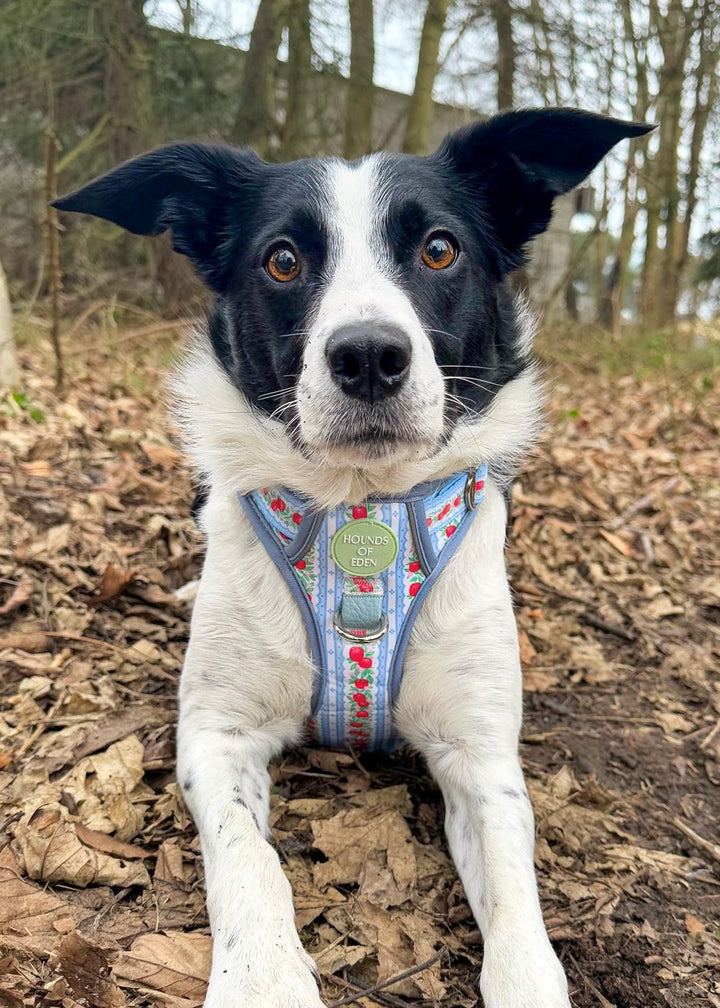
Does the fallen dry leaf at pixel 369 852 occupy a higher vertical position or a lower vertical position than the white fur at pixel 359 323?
lower

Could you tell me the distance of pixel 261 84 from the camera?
863 cm

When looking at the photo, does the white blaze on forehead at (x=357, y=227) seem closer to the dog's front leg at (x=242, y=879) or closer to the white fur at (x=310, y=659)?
the white fur at (x=310, y=659)

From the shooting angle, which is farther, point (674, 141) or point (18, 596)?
point (674, 141)

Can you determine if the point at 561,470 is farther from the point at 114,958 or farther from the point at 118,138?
the point at 118,138

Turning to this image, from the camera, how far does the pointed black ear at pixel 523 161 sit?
92.2 inches

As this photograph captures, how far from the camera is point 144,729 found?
2502mm

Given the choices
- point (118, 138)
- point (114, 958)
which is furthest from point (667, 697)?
point (118, 138)

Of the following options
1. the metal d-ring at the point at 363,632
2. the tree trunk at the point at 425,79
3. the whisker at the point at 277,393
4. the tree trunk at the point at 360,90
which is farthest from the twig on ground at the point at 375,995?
the tree trunk at the point at 360,90

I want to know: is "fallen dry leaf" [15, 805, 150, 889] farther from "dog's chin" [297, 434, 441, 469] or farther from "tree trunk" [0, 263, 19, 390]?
"tree trunk" [0, 263, 19, 390]

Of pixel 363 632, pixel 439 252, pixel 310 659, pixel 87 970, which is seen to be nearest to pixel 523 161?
pixel 439 252

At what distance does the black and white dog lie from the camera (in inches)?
76.7

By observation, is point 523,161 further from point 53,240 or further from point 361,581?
point 53,240

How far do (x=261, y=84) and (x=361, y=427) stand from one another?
7.90 meters

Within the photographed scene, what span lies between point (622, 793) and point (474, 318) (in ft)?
4.90
